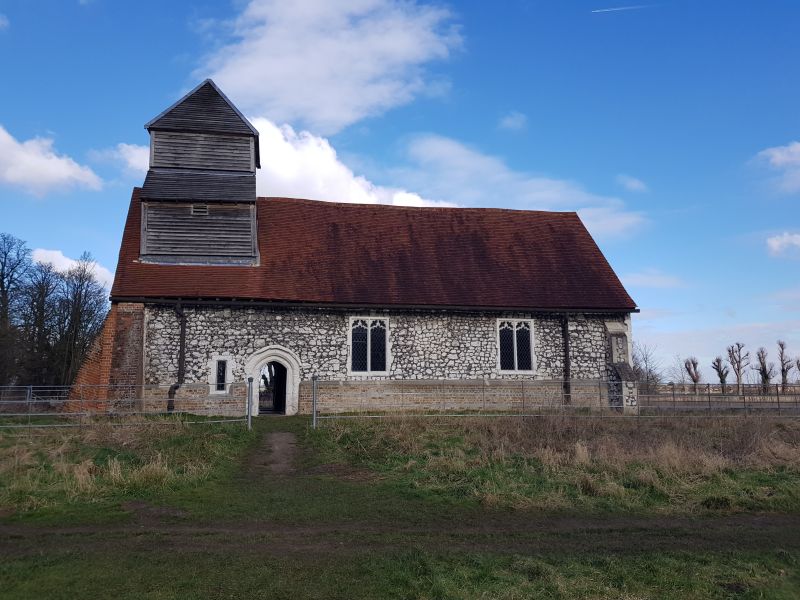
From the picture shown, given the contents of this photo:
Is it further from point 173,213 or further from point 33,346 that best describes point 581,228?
point 33,346

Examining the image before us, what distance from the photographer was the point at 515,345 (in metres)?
23.1

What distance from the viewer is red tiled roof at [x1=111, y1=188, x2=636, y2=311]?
21562mm

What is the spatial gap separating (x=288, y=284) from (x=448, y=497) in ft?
42.3

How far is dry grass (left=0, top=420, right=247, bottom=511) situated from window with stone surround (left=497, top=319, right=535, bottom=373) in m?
11.3

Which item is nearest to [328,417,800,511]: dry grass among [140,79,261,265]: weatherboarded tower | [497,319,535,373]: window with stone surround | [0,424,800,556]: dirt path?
[0,424,800,556]: dirt path

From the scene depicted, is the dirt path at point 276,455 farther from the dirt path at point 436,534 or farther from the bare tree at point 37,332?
the bare tree at point 37,332

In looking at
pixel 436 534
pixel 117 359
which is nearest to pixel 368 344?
pixel 117 359

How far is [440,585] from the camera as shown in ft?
21.8

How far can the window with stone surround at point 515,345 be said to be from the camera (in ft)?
75.5

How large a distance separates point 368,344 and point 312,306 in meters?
2.37

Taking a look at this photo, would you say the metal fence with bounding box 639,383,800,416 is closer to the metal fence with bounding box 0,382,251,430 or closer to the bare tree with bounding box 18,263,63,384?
the metal fence with bounding box 0,382,251,430

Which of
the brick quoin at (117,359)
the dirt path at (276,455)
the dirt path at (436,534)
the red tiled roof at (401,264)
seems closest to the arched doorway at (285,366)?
the red tiled roof at (401,264)

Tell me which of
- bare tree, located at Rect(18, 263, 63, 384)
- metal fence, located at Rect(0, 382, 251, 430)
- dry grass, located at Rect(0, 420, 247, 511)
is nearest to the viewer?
dry grass, located at Rect(0, 420, 247, 511)

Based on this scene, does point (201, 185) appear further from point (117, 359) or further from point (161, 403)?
point (161, 403)
